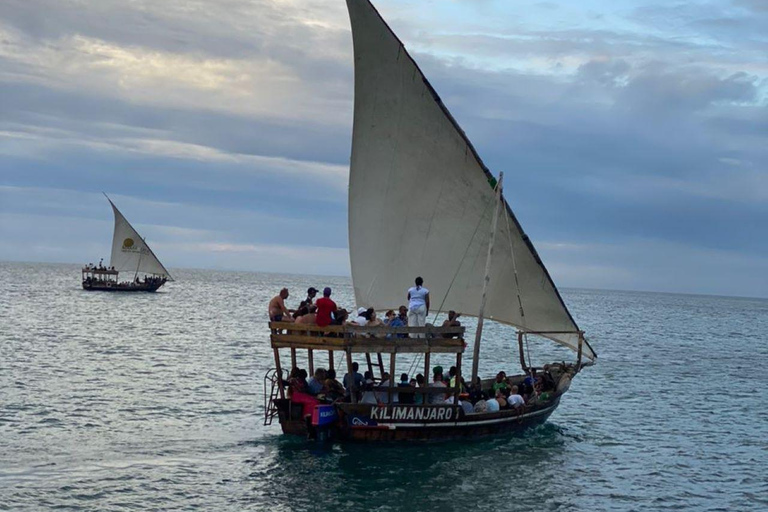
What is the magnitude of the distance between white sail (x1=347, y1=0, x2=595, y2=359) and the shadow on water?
5.20 metres

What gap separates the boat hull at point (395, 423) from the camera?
26.3 m

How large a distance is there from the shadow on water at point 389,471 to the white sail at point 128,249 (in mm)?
101530

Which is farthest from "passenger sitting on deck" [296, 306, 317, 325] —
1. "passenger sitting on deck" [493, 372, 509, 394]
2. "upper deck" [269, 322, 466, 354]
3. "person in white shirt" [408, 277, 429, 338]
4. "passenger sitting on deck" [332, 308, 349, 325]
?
"passenger sitting on deck" [493, 372, 509, 394]

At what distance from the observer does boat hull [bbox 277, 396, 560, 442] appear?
86.2ft

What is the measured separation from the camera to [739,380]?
5638 cm

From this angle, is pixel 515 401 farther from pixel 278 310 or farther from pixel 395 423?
pixel 278 310

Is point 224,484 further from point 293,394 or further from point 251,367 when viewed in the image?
point 251,367

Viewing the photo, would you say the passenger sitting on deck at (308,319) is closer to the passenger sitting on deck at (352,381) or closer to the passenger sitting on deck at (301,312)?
the passenger sitting on deck at (301,312)

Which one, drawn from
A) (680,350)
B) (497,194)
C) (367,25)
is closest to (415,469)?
(497,194)

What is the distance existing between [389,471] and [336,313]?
15.2ft

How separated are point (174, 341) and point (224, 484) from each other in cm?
4447

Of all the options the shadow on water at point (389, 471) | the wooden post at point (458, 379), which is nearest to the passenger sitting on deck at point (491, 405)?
the shadow on water at point (389, 471)

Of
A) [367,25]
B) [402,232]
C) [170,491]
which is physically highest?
[367,25]

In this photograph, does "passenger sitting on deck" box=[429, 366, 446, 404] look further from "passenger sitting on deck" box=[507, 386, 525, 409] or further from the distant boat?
the distant boat
